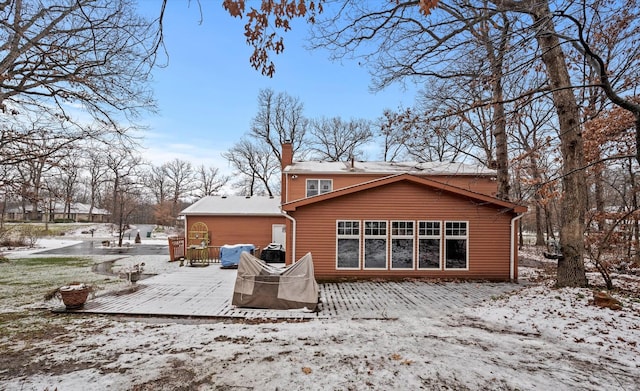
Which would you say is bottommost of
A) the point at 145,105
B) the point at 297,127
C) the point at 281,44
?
the point at 281,44

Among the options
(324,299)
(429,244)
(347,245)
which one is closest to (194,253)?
(347,245)

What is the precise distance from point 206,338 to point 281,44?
184 inches

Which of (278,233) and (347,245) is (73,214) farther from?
(347,245)

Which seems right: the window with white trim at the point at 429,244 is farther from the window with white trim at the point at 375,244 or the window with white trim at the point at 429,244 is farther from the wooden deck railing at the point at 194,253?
the wooden deck railing at the point at 194,253

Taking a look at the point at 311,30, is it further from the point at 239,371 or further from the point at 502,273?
the point at 502,273

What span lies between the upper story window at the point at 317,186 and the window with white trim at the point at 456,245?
19.7ft

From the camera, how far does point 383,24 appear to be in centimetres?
946

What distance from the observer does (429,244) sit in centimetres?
1143

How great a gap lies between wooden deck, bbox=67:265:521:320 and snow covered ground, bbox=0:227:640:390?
20.4 inches

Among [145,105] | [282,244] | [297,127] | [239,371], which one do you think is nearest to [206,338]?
[239,371]

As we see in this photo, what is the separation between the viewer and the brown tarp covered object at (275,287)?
759cm

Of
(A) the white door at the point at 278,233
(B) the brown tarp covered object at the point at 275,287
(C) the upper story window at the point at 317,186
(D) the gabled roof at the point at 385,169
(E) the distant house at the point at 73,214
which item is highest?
(D) the gabled roof at the point at 385,169

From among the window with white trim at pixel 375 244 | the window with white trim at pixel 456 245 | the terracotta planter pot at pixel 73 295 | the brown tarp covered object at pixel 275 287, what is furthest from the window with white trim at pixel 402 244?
the terracotta planter pot at pixel 73 295

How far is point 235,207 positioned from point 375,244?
33.0 feet
